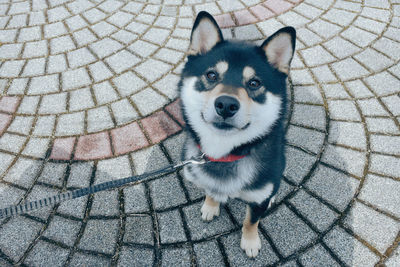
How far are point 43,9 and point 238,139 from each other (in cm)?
470

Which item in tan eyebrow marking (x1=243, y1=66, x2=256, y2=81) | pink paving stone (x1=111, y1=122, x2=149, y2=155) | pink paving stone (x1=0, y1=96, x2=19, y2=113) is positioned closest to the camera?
tan eyebrow marking (x1=243, y1=66, x2=256, y2=81)

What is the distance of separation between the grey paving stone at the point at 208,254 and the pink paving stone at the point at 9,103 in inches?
113

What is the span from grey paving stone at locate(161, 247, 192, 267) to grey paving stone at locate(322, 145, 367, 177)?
173cm

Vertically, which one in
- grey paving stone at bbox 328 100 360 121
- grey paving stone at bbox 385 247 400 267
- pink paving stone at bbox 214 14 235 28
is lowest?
Answer: grey paving stone at bbox 385 247 400 267

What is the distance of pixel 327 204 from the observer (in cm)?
271

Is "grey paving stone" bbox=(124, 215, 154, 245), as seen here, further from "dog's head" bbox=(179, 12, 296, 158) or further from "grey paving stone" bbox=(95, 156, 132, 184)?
"dog's head" bbox=(179, 12, 296, 158)

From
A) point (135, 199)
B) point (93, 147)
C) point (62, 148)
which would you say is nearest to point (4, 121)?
A: point (62, 148)

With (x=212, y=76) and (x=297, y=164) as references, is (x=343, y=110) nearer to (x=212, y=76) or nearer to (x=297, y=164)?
(x=297, y=164)

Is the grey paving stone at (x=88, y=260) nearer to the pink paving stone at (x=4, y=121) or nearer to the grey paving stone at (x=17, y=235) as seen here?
the grey paving stone at (x=17, y=235)

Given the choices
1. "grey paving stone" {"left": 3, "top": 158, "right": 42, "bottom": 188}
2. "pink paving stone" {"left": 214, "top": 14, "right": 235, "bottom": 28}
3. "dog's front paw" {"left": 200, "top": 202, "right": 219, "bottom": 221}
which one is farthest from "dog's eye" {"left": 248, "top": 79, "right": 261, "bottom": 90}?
"pink paving stone" {"left": 214, "top": 14, "right": 235, "bottom": 28}

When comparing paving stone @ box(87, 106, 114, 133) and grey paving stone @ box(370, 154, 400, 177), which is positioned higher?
paving stone @ box(87, 106, 114, 133)

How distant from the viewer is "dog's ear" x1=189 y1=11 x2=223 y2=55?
2.12 metres

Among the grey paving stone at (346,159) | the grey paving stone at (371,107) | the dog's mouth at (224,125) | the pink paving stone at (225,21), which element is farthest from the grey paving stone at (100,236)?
the pink paving stone at (225,21)

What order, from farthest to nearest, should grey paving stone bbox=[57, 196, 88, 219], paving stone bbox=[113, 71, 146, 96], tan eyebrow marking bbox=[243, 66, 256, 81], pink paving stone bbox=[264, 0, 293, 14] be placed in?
1. pink paving stone bbox=[264, 0, 293, 14]
2. paving stone bbox=[113, 71, 146, 96]
3. grey paving stone bbox=[57, 196, 88, 219]
4. tan eyebrow marking bbox=[243, 66, 256, 81]
